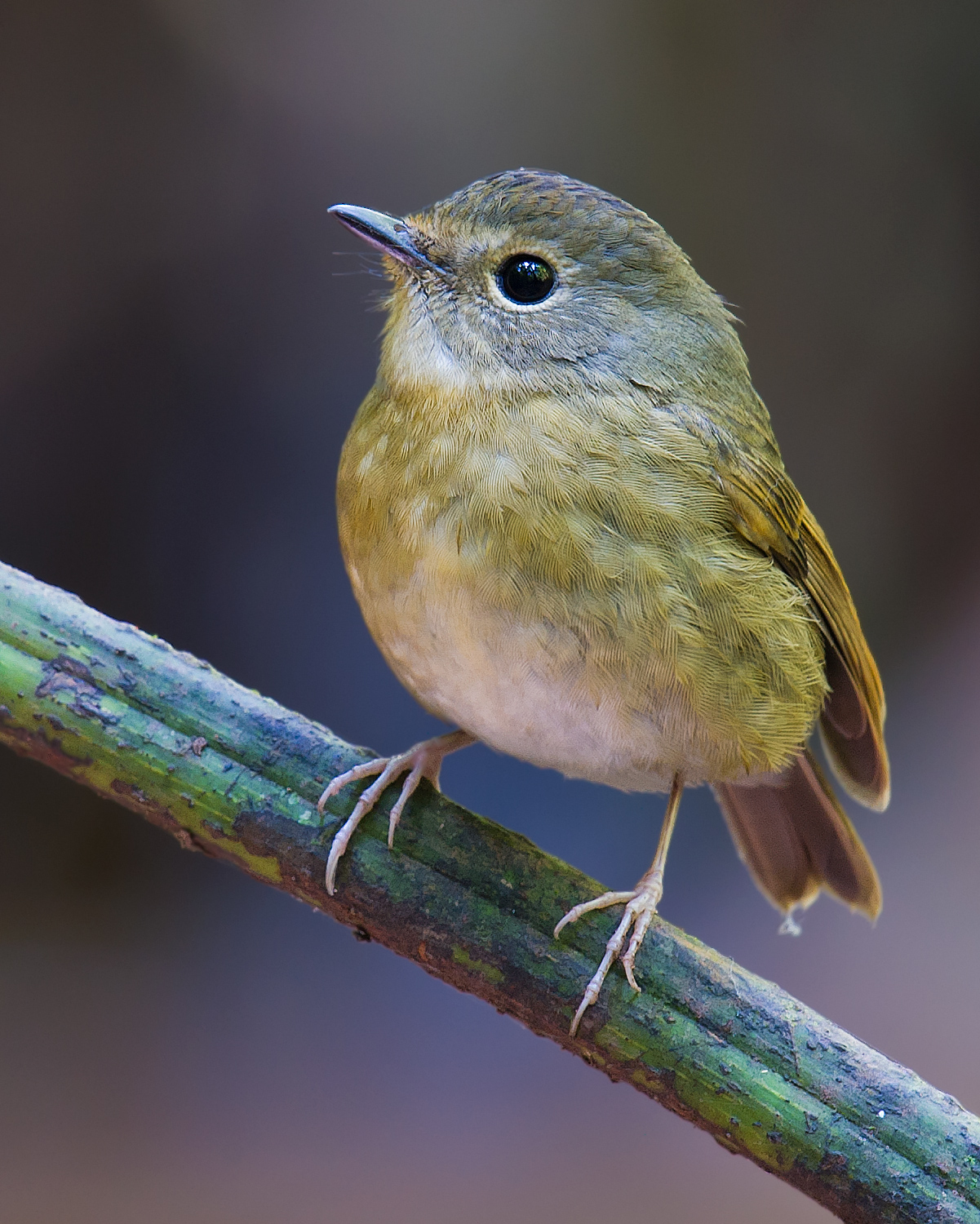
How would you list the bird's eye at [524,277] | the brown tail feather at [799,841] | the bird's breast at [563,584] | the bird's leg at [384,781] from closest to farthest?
1. the bird's breast at [563,584]
2. the bird's leg at [384,781]
3. the bird's eye at [524,277]
4. the brown tail feather at [799,841]

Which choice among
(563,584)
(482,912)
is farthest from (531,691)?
(482,912)

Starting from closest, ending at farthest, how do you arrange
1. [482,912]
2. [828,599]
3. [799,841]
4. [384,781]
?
1. [482,912]
2. [384,781]
3. [828,599]
4. [799,841]

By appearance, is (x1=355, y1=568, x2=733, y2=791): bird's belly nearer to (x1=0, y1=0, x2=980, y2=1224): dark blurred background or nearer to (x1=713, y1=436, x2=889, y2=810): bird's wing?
(x1=713, y1=436, x2=889, y2=810): bird's wing

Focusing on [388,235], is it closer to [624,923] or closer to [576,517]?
[576,517]

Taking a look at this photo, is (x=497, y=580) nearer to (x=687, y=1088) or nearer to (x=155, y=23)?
(x=687, y=1088)

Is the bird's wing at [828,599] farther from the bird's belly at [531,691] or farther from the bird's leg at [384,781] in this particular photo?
the bird's leg at [384,781]

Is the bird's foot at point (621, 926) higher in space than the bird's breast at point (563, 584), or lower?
lower

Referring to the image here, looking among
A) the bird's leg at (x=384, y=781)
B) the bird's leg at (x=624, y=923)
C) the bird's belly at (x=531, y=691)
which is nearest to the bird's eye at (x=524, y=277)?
the bird's belly at (x=531, y=691)
